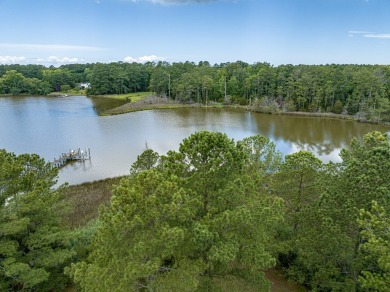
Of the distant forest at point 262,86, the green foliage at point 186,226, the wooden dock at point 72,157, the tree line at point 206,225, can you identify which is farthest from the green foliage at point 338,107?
the green foliage at point 186,226

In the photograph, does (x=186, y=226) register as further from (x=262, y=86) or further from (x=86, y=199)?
(x=262, y=86)

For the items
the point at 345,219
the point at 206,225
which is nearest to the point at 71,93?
the point at 206,225

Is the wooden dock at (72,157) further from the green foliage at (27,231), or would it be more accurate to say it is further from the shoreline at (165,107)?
the shoreline at (165,107)

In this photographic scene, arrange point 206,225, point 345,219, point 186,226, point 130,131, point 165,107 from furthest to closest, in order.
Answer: point 165,107 < point 130,131 < point 345,219 < point 186,226 < point 206,225

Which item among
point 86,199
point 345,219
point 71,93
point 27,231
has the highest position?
point 71,93

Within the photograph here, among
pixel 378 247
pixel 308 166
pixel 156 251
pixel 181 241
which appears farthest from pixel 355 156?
pixel 156 251

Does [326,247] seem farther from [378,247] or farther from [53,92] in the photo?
[53,92]
